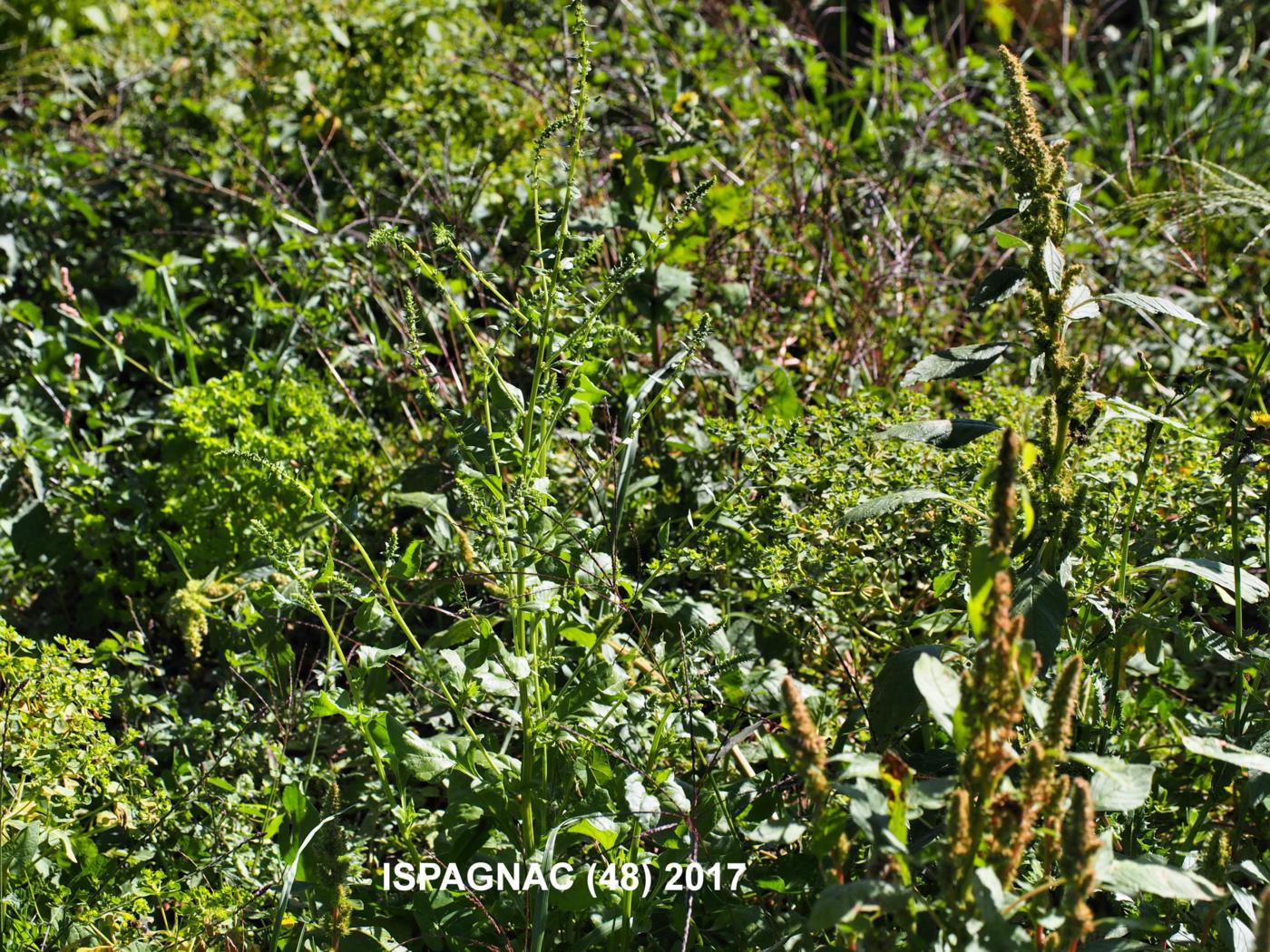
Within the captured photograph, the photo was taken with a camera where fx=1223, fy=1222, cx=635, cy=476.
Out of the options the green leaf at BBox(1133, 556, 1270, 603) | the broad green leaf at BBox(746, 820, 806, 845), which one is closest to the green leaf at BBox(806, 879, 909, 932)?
the broad green leaf at BBox(746, 820, 806, 845)

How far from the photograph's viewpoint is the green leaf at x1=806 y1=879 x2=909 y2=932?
1.13m

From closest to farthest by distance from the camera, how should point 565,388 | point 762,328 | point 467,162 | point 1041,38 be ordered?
point 565,388 < point 762,328 < point 467,162 < point 1041,38

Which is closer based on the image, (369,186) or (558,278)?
(558,278)

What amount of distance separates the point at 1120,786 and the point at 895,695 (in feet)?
0.90

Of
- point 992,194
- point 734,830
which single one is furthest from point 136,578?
point 992,194

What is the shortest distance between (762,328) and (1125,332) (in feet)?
3.34

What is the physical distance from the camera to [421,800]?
2098 mm

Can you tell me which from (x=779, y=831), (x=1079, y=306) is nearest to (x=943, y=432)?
(x=1079, y=306)

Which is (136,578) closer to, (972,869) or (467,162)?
(467,162)

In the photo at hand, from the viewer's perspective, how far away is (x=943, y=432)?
162 centimetres

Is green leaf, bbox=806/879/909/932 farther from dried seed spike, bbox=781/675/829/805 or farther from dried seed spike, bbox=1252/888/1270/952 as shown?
dried seed spike, bbox=1252/888/1270/952

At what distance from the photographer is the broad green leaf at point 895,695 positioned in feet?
4.74

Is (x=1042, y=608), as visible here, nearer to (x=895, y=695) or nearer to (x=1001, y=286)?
(x=895, y=695)

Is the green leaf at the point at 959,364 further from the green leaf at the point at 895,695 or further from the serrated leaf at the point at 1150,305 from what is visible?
the green leaf at the point at 895,695
